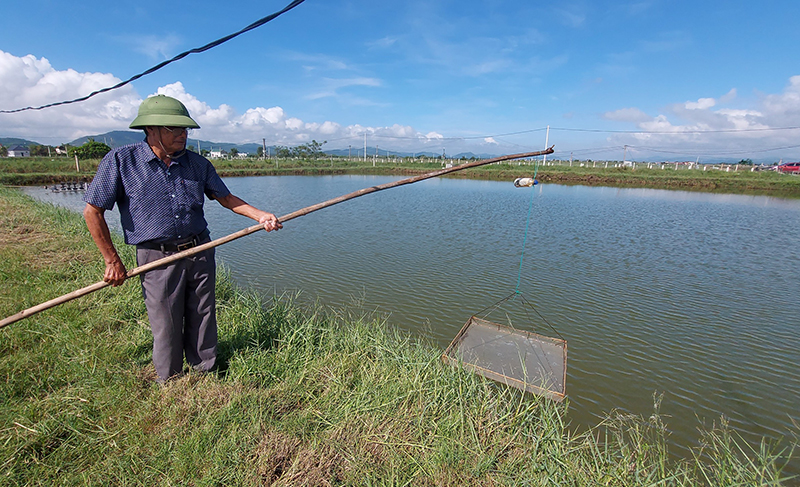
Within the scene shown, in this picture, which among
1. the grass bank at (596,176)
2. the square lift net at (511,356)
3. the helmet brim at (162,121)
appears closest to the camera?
the helmet brim at (162,121)

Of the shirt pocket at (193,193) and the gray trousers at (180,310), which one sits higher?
the shirt pocket at (193,193)

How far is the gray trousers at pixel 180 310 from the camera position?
2.26 metres

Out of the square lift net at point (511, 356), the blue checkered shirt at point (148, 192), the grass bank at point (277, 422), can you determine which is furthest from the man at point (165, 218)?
the square lift net at point (511, 356)

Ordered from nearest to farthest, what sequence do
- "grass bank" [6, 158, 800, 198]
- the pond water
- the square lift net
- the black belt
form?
the black belt
the square lift net
the pond water
"grass bank" [6, 158, 800, 198]

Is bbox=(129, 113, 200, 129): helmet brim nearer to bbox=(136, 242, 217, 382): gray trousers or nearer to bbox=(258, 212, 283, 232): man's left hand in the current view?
bbox=(258, 212, 283, 232): man's left hand

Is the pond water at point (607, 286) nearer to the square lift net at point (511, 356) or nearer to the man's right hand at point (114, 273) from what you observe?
the square lift net at point (511, 356)

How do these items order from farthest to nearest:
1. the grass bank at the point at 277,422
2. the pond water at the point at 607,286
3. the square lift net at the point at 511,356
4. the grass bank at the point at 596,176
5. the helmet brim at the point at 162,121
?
the grass bank at the point at 596,176, the pond water at the point at 607,286, the square lift net at the point at 511,356, the helmet brim at the point at 162,121, the grass bank at the point at 277,422

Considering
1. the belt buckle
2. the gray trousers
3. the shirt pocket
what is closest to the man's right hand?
the gray trousers

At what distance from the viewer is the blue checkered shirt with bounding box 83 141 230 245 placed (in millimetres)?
2053

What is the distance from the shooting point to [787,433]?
3.34 metres

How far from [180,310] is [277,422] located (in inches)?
39.2

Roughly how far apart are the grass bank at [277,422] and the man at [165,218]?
396mm

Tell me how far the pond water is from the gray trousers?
2.81 meters

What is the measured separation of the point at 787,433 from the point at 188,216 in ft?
18.1
